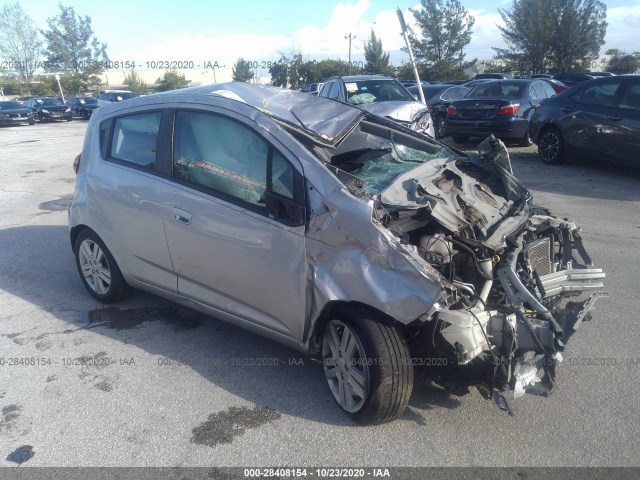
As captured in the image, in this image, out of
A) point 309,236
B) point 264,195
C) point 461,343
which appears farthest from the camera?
point 264,195

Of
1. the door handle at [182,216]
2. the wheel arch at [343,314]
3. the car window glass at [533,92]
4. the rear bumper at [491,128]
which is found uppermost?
the car window glass at [533,92]

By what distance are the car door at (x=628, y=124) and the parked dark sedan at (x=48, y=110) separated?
32.3 metres

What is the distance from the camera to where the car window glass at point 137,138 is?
4.28 metres

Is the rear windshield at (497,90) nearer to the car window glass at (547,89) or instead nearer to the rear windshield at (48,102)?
the car window glass at (547,89)

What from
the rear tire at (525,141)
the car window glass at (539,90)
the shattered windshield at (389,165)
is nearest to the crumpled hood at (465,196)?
the shattered windshield at (389,165)

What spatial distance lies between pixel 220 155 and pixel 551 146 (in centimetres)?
836

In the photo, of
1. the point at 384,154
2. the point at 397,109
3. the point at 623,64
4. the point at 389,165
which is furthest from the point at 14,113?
the point at 623,64

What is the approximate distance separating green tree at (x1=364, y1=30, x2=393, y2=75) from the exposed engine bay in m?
48.3

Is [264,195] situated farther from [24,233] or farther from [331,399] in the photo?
[24,233]

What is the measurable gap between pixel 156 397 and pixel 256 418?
73cm

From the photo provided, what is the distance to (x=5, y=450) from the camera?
10.3 feet

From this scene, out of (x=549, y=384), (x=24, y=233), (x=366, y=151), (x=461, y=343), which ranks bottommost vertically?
(x=24, y=233)

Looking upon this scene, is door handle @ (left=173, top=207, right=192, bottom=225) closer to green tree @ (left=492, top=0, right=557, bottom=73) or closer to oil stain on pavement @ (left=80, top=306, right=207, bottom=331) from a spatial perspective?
oil stain on pavement @ (left=80, top=306, right=207, bottom=331)

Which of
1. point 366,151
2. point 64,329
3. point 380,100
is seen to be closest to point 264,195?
point 366,151
